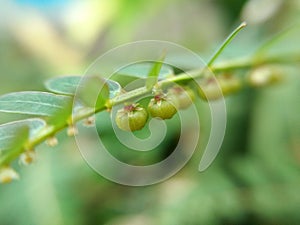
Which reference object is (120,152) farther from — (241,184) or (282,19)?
(282,19)

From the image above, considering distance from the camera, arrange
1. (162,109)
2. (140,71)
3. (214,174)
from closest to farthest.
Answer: (162,109) → (140,71) → (214,174)

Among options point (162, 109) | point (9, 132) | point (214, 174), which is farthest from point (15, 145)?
point (214, 174)

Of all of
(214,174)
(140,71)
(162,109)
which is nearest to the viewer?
(162,109)

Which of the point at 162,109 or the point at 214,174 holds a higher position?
the point at 214,174

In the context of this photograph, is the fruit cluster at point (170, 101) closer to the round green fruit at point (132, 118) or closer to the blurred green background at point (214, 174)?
the round green fruit at point (132, 118)

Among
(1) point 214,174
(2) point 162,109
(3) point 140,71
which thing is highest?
(1) point 214,174

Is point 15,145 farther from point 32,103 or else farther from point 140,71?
point 140,71

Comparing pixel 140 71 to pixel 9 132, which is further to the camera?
pixel 140 71
